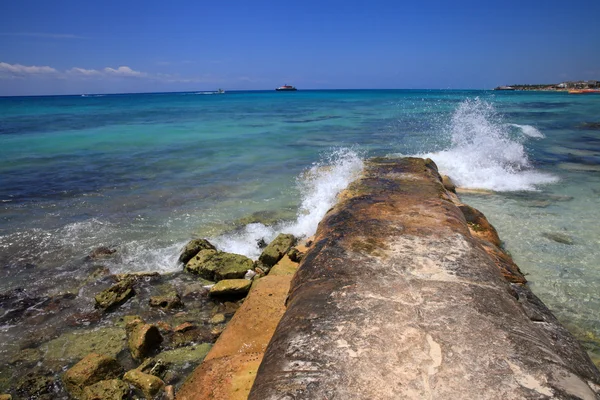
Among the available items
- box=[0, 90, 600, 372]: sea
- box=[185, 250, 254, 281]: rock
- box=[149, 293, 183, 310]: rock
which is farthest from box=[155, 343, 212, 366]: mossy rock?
box=[0, 90, 600, 372]: sea

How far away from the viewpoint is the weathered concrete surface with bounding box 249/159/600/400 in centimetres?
177

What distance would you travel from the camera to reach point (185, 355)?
364cm

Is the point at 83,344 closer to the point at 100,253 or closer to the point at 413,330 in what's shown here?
the point at 100,253

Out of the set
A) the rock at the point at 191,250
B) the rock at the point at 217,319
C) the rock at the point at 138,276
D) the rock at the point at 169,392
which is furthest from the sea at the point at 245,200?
the rock at the point at 169,392

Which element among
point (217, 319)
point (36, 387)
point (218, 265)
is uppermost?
point (218, 265)

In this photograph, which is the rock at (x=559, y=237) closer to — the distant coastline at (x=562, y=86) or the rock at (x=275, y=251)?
the rock at (x=275, y=251)

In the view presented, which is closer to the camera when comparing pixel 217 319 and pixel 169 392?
pixel 169 392

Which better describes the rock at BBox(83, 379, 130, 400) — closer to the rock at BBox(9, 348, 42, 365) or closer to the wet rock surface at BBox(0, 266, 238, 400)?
the wet rock surface at BBox(0, 266, 238, 400)

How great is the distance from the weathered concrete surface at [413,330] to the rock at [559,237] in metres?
2.92

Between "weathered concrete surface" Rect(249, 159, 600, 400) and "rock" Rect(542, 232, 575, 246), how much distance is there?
2923 mm

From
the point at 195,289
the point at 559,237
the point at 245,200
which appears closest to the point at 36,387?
the point at 195,289

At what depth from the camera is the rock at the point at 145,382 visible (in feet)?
10.3

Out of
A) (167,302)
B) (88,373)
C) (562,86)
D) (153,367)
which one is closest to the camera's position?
(88,373)

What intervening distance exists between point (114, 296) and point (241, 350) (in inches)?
94.4
